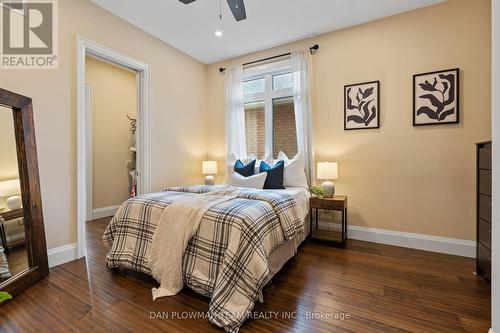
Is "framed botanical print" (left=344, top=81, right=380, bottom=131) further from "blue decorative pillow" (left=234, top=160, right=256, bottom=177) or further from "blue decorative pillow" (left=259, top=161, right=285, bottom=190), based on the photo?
"blue decorative pillow" (left=234, top=160, right=256, bottom=177)

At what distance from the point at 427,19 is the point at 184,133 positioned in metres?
3.65

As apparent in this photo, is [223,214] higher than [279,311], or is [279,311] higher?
[223,214]

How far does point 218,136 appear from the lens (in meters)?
4.31

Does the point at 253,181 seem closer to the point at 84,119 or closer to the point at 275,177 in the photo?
the point at 275,177

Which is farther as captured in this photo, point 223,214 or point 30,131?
point 30,131

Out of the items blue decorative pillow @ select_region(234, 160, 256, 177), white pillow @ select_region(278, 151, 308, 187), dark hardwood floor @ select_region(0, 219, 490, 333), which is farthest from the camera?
blue decorative pillow @ select_region(234, 160, 256, 177)

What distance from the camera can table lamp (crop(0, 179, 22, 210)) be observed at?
192cm

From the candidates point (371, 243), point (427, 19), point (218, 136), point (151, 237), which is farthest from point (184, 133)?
point (427, 19)

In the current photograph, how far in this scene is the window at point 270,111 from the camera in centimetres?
365

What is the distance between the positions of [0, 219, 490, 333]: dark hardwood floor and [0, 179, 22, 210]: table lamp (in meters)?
0.72

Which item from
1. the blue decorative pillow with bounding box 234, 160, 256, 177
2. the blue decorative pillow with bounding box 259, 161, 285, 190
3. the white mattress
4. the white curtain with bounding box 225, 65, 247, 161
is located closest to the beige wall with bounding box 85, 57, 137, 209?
the white curtain with bounding box 225, 65, 247, 161

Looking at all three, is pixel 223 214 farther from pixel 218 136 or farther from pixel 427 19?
pixel 427 19

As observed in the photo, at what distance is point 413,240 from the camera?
9.20 ft

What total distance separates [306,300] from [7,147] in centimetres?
278
